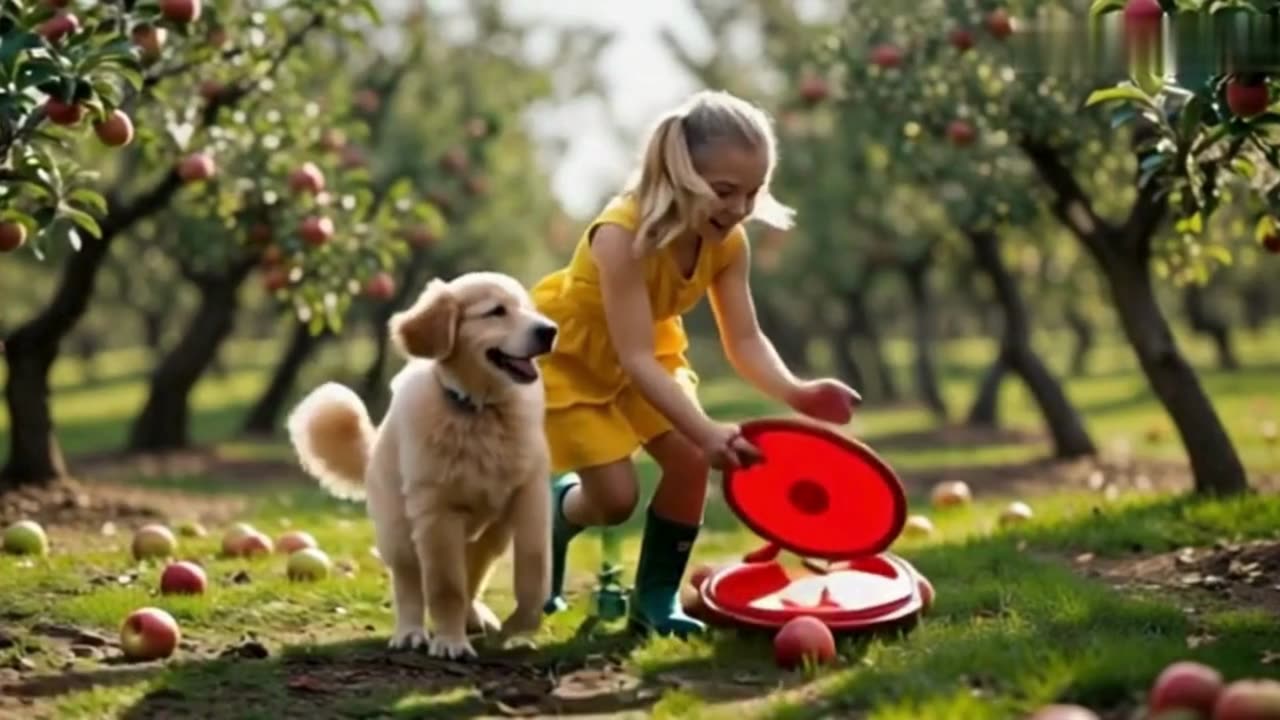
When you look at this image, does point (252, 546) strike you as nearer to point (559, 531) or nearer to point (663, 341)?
point (559, 531)

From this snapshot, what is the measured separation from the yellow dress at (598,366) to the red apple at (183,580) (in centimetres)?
162

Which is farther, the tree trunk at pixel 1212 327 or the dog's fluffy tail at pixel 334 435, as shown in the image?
the tree trunk at pixel 1212 327

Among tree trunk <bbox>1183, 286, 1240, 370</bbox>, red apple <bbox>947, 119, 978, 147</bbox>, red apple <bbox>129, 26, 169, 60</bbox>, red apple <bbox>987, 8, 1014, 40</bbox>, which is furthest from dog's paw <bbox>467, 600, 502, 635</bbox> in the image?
tree trunk <bbox>1183, 286, 1240, 370</bbox>

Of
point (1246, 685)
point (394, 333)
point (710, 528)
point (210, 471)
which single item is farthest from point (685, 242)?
point (210, 471)

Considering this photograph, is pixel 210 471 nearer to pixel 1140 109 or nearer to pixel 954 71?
pixel 954 71

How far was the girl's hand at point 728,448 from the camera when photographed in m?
6.30

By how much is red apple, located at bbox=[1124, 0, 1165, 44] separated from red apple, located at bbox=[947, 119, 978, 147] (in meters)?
5.16

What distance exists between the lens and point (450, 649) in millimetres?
6469

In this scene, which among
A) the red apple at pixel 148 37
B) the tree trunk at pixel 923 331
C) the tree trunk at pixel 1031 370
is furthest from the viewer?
the tree trunk at pixel 923 331

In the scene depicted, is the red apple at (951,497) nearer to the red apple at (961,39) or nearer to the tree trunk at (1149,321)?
the tree trunk at (1149,321)

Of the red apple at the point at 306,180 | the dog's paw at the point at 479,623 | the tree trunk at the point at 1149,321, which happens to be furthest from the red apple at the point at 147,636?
the tree trunk at the point at 1149,321

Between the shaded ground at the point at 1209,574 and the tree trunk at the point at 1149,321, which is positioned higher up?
the tree trunk at the point at 1149,321

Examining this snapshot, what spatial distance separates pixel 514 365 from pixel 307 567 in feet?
7.48

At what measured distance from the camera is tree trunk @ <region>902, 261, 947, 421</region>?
26844 millimetres
